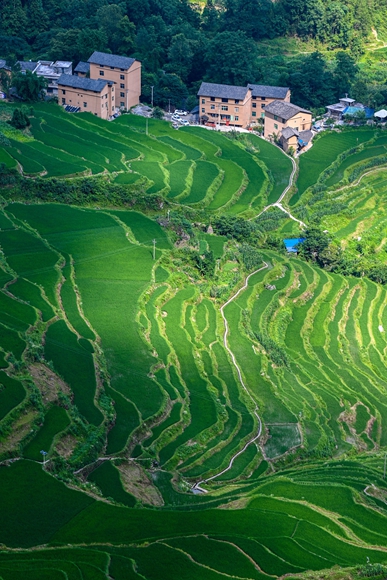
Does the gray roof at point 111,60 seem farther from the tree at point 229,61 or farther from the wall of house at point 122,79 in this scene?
the tree at point 229,61

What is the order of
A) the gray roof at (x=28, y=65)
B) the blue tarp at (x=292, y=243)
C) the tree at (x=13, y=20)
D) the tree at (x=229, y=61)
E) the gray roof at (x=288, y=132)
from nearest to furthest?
the blue tarp at (x=292, y=243) < the gray roof at (x=288, y=132) < the gray roof at (x=28, y=65) < the tree at (x=229, y=61) < the tree at (x=13, y=20)

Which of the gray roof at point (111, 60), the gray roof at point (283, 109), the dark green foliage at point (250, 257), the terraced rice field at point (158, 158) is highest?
the gray roof at point (111, 60)

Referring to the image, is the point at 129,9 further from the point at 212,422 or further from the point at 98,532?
the point at 98,532

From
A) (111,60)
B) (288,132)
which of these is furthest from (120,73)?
(288,132)

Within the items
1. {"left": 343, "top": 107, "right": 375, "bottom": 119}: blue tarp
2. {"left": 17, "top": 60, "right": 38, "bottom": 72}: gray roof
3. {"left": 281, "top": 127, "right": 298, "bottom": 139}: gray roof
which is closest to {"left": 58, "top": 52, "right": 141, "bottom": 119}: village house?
{"left": 17, "top": 60, "right": 38, "bottom": 72}: gray roof

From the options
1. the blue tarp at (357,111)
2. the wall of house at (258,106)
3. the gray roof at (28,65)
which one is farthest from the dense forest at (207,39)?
the wall of house at (258,106)

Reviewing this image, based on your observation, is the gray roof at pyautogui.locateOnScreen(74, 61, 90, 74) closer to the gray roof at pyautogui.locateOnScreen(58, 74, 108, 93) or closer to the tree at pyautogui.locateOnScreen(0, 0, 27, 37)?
the gray roof at pyautogui.locateOnScreen(58, 74, 108, 93)

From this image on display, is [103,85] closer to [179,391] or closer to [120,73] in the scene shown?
[120,73]

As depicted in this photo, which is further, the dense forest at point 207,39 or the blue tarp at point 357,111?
the dense forest at point 207,39
